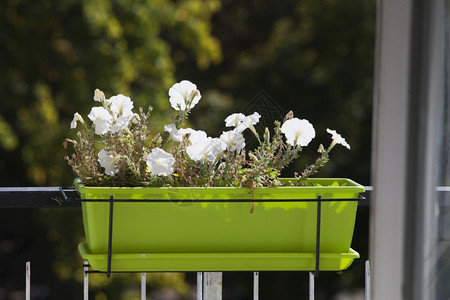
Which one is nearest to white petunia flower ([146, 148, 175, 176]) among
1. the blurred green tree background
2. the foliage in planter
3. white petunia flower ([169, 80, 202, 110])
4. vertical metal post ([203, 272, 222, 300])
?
the foliage in planter

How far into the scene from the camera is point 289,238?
1.03 meters

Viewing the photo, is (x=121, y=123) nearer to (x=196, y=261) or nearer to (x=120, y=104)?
(x=120, y=104)

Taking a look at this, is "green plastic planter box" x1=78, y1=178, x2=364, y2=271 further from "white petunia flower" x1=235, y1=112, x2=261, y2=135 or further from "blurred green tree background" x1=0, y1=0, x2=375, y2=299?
"blurred green tree background" x1=0, y1=0, x2=375, y2=299

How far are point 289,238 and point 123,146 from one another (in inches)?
12.3

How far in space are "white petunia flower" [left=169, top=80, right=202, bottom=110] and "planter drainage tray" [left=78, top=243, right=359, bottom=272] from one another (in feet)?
0.82

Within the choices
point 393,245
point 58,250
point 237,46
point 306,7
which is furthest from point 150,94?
point 393,245

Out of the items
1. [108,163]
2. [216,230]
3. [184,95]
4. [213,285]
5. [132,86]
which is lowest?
[213,285]

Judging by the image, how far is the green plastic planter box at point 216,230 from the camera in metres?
0.99

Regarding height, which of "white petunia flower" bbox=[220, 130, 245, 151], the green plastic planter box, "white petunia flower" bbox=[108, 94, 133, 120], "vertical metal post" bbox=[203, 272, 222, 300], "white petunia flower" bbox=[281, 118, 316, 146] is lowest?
"vertical metal post" bbox=[203, 272, 222, 300]

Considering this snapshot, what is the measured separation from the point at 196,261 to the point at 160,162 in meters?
0.17

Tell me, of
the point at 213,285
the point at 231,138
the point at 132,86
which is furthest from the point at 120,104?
the point at 132,86

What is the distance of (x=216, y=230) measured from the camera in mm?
Answer: 1011

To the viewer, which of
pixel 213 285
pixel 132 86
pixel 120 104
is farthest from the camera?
pixel 132 86

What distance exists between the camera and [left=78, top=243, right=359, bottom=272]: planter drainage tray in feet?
3.27
